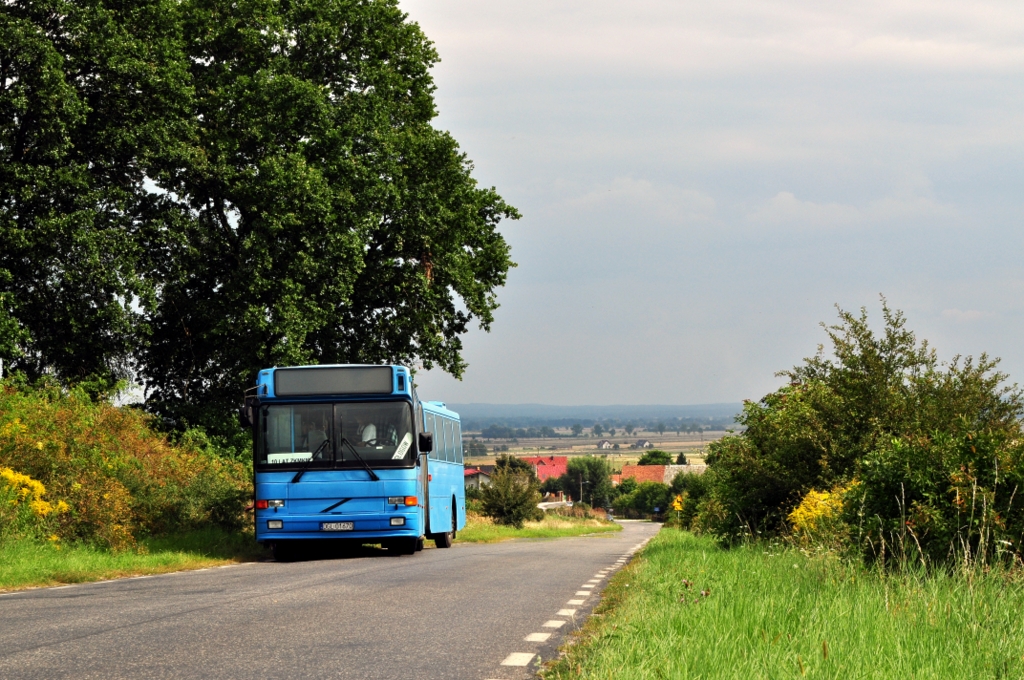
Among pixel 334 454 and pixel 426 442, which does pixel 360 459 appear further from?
pixel 426 442

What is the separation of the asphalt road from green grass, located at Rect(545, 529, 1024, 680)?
0.69m

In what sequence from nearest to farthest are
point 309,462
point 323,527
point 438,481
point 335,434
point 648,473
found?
point 323,527 < point 309,462 < point 335,434 < point 438,481 < point 648,473

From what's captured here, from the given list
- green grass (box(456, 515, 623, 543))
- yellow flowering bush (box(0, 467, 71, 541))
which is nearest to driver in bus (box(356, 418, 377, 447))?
yellow flowering bush (box(0, 467, 71, 541))

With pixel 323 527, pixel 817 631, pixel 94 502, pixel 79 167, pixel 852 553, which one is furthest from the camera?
pixel 79 167

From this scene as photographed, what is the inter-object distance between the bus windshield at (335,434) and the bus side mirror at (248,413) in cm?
18

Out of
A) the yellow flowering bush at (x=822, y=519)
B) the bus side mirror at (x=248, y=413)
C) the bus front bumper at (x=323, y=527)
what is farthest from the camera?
the bus front bumper at (x=323, y=527)

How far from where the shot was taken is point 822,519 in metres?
16.7

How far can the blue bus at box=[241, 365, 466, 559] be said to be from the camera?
20875mm

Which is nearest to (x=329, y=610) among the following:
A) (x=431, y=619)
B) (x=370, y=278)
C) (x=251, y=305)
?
(x=431, y=619)

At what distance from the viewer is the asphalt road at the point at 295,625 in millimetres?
8078

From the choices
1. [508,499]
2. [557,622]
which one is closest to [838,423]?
[557,622]

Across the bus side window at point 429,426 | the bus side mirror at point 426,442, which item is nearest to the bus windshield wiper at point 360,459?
the bus side mirror at point 426,442

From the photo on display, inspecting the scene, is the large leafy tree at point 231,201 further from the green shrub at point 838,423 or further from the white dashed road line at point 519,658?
the white dashed road line at point 519,658

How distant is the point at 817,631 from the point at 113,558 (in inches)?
532
